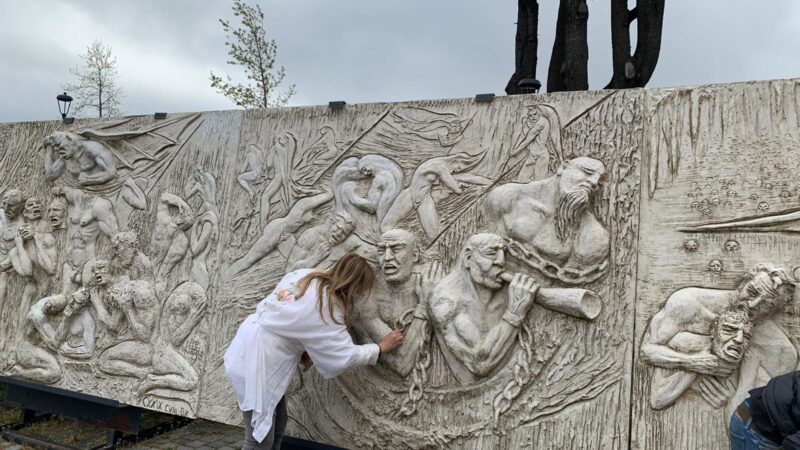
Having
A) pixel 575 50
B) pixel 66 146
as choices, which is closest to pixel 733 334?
pixel 575 50

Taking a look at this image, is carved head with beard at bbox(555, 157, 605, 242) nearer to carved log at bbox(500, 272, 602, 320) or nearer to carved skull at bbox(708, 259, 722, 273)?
carved log at bbox(500, 272, 602, 320)

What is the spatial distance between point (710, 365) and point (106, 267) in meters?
4.36

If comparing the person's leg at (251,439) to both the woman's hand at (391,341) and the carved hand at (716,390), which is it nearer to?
the woman's hand at (391,341)

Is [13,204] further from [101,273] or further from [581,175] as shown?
[581,175]

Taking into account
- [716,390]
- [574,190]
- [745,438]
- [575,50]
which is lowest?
[745,438]

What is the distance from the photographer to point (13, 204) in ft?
17.4

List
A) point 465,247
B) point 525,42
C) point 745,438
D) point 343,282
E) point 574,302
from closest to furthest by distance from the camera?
point 745,438 → point 574,302 → point 343,282 → point 465,247 → point 525,42

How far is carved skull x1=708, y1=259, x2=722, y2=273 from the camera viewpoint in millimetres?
2928

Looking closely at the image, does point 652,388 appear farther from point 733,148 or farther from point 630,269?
point 733,148

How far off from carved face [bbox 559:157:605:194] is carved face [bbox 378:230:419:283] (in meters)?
0.98

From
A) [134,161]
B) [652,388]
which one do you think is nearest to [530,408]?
[652,388]

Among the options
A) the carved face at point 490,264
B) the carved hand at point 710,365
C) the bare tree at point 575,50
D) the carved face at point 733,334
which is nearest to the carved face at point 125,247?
the carved face at point 490,264

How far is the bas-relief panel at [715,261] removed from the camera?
2.81m

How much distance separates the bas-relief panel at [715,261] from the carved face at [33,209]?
5.08 m
